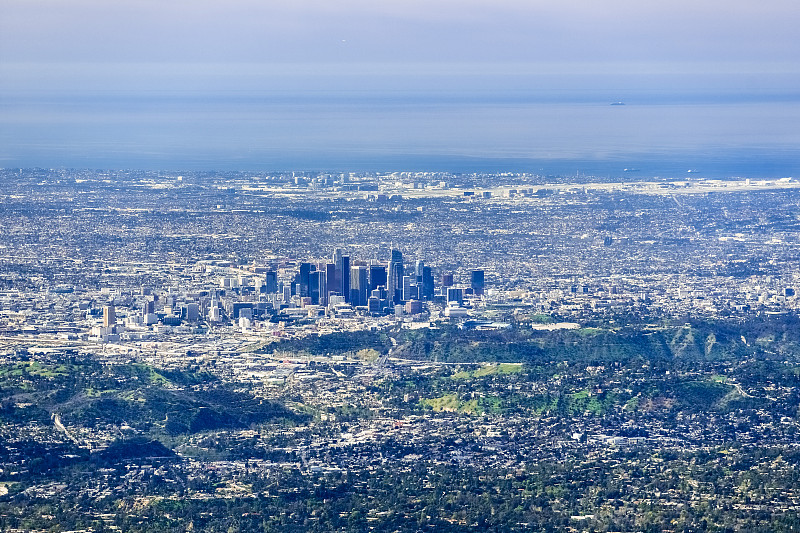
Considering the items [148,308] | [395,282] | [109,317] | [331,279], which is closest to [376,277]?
[395,282]

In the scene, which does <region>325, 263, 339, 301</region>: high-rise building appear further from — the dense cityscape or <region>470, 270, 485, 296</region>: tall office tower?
<region>470, 270, 485, 296</region>: tall office tower

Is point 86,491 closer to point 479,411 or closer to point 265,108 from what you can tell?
point 479,411

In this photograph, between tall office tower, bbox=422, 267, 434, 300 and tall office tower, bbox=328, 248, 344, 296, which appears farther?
tall office tower, bbox=422, 267, 434, 300

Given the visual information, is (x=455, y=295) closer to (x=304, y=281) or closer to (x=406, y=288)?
(x=406, y=288)

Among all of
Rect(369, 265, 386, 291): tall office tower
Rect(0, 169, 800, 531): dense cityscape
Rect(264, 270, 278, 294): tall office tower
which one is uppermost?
Rect(369, 265, 386, 291): tall office tower

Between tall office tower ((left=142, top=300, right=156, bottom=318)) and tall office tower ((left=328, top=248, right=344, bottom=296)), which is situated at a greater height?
tall office tower ((left=328, top=248, right=344, bottom=296))

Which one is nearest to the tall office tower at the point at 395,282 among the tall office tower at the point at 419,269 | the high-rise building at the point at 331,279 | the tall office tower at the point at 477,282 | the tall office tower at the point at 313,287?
the tall office tower at the point at 419,269

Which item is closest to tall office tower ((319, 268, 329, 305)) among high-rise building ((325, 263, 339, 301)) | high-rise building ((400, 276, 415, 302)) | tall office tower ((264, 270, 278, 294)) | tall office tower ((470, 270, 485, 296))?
high-rise building ((325, 263, 339, 301))
